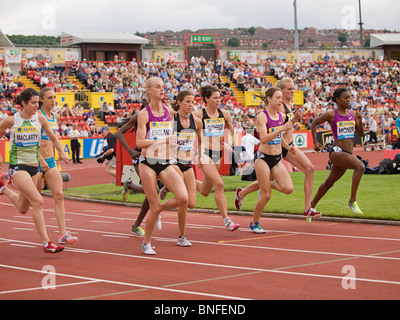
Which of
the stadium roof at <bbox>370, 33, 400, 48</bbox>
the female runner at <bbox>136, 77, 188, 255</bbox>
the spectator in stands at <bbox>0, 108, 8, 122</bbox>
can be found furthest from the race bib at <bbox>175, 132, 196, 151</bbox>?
the stadium roof at <bbox>370, 33, 400, 48</bbox>

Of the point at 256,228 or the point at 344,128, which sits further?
the point at 344,128

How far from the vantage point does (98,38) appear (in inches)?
2045

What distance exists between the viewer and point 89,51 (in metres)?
51.9

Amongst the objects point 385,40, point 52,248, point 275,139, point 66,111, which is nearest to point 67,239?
point 52,248

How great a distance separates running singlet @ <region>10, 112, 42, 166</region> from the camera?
1036 cm

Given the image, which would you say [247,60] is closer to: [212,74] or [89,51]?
[212,74]

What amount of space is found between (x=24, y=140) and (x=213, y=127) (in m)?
3.39

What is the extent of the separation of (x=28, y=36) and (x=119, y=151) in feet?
202

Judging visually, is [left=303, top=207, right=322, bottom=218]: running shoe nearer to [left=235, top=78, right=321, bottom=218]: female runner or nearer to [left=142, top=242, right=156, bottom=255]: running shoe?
[left=235, top=78, right=321, bottom=218]: female runner

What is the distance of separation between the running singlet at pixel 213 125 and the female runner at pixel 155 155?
6.94 feet

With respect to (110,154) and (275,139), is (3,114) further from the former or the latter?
(275,139)

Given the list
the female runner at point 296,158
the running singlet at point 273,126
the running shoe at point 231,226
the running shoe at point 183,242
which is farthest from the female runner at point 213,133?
the running shoe at point 183,242

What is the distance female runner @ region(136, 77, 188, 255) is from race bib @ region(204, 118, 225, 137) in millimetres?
2124
